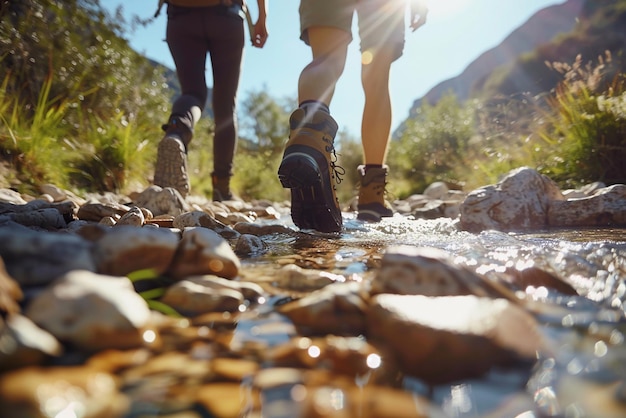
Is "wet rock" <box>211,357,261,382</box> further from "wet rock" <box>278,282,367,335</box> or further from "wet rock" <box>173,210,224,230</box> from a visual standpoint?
"wet rock" <box>173,210,224,230</box>

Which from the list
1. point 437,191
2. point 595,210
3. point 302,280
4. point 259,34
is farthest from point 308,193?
point 437,191

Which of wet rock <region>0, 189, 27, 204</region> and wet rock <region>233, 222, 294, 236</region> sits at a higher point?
wet rock <region>0, 189, 27, 204</region>

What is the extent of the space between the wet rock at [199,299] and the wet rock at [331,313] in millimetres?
113

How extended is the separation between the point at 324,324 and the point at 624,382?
1.47 ft

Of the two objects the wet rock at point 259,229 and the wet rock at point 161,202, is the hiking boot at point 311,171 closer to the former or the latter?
the wet rock at point 259,229

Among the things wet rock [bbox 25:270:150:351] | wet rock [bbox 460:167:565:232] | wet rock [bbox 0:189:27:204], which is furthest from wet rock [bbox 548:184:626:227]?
wet rock [bbox 0:189:27:204]

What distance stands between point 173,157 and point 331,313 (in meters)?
2.92

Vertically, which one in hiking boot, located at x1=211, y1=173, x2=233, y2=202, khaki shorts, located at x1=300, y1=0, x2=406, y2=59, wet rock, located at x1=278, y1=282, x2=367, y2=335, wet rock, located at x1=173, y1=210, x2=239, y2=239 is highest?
khaki shorts, located at x1=300, y1=0, x2=406, y2=59

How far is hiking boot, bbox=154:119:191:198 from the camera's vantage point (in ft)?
10.5

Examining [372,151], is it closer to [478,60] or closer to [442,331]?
[442,331]

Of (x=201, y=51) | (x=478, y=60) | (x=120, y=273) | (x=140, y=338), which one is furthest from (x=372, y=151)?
(x=478, y=60)

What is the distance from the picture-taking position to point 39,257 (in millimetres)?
703

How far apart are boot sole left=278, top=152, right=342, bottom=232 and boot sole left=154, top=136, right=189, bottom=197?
166 centimetres

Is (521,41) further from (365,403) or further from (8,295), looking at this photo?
(8,295)
